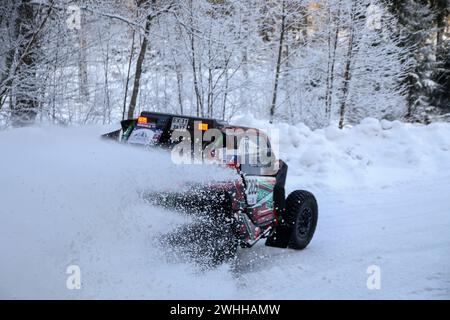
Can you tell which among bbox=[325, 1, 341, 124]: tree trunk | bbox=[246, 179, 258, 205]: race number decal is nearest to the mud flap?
bbox=[246, 179, 258, 205]: race number decal

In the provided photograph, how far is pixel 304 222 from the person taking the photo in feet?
20.2

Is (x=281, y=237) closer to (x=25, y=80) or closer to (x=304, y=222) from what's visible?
(x=304, y=222)

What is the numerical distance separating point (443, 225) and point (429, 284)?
2.48 meters

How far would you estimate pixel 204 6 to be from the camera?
47.5ft

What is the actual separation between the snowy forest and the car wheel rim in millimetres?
6697

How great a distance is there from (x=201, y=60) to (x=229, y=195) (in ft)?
36.0

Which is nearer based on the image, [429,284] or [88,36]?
[429,284]

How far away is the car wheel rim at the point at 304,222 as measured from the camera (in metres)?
6.04

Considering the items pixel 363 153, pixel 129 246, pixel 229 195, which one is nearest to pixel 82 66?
pixel 363 153

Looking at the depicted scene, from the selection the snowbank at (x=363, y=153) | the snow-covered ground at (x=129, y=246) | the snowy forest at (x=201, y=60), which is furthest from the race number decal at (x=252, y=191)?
the snowy forest at (x=201, y=60)

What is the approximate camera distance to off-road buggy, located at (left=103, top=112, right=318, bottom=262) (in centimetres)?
446

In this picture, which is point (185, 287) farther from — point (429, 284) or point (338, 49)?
point (338, 49)
